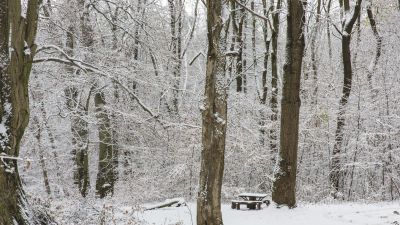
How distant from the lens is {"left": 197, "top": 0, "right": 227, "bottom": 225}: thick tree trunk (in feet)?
22.7

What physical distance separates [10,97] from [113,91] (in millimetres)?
10565

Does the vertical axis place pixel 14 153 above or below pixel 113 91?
below

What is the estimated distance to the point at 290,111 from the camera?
31.9 ft

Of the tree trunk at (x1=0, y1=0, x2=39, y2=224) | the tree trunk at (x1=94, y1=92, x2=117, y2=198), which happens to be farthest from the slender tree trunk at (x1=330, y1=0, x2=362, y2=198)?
the tree trunk at (x1=0, y1=0, x2=39, y2=224)

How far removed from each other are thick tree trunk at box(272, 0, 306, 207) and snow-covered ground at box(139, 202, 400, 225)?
0.43m

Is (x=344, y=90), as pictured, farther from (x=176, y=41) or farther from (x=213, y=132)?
(x=213, y=132)

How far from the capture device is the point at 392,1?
59.3 ft

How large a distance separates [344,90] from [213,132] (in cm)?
1071

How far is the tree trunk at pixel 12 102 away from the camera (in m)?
5.28

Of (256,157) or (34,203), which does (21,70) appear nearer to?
(34,203)

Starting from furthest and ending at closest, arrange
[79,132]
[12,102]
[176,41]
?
[176,41] < [79,132] < [12,102]

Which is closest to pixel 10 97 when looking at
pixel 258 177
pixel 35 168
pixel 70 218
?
pixel 70 218

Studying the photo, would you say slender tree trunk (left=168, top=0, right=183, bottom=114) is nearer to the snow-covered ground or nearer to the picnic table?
the picnic table

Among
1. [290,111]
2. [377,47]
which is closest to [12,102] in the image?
[290,111]
